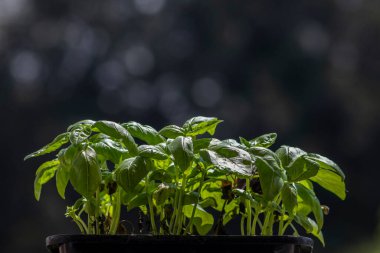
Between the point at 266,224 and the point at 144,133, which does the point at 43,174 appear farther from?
the point at 266,224

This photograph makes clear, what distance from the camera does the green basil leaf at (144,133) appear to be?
3.06 ft

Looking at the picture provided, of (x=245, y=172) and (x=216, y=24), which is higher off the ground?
(x=216, y=24)

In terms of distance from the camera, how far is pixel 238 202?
95 centimetres

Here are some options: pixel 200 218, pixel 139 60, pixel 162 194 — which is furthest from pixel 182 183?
pixel 139 60

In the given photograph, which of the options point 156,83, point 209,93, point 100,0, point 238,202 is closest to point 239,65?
point 209,93

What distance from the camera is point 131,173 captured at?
2.72 ft

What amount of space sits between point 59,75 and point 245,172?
11.7 metres

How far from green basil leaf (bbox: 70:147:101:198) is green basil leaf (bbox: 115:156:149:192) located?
0.09 ft

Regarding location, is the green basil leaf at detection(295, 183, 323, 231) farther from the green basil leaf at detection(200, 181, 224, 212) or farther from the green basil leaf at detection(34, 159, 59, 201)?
the green basil leaf at detection(34, 159, 59, 201)

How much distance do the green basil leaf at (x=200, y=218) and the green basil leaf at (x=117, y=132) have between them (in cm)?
14

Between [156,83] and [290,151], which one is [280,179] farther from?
[156,83]

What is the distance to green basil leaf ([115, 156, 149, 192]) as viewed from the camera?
2.72 feet

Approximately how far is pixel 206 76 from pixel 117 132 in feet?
40.3

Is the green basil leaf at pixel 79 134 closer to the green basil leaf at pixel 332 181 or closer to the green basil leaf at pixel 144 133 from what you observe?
the green basil leaf at pixel 144 133
